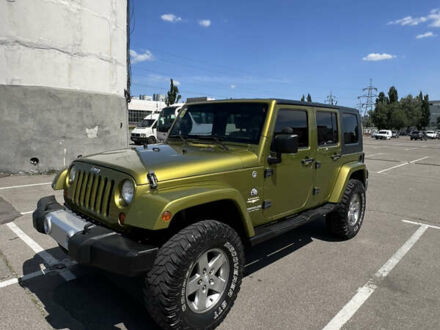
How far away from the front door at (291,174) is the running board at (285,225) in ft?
0.25

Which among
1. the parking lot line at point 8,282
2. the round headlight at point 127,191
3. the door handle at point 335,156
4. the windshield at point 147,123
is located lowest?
the parking lot line at point 8,282

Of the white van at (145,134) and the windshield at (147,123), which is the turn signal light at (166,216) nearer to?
the white van at (145,134)

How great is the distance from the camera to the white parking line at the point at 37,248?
347 centimetres

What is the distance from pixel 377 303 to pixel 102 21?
10563 mm

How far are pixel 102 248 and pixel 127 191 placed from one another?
46cm

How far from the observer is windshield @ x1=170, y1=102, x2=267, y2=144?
3.41 metres

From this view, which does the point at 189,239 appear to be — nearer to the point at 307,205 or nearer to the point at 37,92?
the point at 307,205

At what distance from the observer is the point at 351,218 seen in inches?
192

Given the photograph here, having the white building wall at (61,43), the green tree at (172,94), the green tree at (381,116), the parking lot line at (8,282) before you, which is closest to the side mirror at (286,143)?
the parking lot line at (8,282)

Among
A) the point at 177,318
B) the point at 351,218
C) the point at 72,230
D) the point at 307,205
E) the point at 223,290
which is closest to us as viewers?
the point at 177,318

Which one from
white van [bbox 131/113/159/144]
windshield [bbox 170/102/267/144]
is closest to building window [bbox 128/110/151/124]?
white van [bbox 131/113/159/144]

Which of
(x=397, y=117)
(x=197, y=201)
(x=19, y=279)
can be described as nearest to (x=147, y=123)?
(x=19, y=279)

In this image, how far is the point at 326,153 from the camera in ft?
14.0

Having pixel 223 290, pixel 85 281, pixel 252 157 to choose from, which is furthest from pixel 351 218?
pixel 85 281
